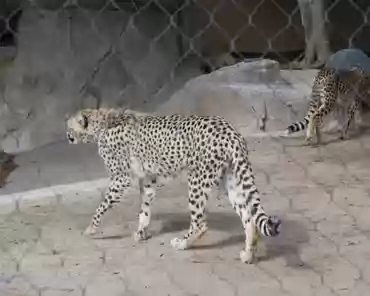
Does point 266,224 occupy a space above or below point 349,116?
above

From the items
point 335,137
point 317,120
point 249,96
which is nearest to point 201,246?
point 317,120

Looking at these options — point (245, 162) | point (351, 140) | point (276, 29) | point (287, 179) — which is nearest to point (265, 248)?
point (245, 162)

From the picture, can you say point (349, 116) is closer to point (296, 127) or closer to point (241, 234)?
point (296, 127)

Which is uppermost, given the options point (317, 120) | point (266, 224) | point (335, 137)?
point (266, 224)

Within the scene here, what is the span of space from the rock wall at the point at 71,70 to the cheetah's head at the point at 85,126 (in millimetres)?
1488

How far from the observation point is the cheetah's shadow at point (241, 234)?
1.99 meters

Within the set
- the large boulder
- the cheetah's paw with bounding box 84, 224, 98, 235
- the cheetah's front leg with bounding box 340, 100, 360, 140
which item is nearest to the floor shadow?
the cheetah's front leg with bounding box 340, 100, 360, 140

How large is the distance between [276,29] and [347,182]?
6.23ft

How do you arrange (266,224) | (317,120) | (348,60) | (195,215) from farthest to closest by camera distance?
(348,60)
(317,120)
(195,215)
(266,224)

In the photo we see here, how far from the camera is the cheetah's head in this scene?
2246 mm

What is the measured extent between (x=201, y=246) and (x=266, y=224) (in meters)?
0.29

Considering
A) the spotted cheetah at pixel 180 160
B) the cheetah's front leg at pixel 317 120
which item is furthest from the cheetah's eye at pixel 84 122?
the cheetah's front leg at pixel 317 120

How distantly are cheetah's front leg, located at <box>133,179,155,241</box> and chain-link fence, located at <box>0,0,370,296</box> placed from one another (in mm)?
28

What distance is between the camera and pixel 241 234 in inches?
84.7
